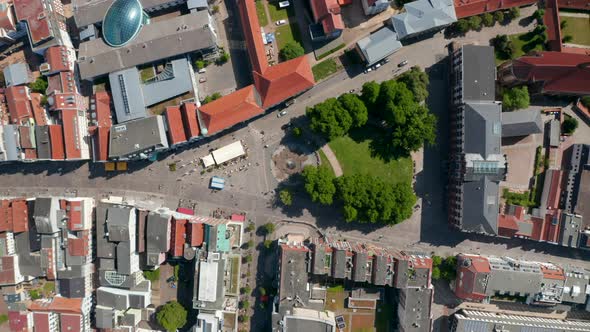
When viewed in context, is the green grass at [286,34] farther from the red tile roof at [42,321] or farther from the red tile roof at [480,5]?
the red tile roof at [42,321]

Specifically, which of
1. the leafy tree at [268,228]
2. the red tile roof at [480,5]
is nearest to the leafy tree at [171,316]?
the leafy tree at [268,228]

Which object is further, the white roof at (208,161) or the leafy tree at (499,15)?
the white roof at (208,161)

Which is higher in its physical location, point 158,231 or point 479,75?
point 479,75

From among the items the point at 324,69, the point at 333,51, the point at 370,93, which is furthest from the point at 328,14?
the point at 370,93

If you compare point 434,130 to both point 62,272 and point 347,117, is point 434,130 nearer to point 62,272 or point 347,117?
point 347,117

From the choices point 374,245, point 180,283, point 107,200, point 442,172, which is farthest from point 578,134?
point 107,200

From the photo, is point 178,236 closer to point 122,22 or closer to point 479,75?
point 122,22
